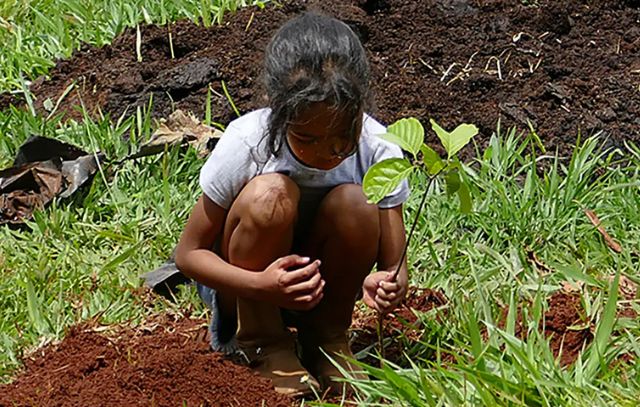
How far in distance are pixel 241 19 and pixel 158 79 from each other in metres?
0.64

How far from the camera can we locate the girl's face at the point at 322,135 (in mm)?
2842

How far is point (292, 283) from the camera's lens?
2.96 meters

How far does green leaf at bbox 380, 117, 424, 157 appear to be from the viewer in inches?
106

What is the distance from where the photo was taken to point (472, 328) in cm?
296

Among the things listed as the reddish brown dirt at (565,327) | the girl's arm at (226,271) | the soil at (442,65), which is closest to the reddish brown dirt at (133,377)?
the girl's arm at (226,271)

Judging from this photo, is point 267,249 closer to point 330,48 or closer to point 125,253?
point 330,48

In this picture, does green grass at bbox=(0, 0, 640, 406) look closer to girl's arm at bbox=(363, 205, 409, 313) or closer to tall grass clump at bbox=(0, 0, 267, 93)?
girl's arm at bbox=(363, 205, 409, 313)

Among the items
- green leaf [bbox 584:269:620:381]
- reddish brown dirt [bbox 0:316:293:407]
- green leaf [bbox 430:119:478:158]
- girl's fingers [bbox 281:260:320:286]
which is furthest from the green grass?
green leaf [bbox 430:119:478:158]

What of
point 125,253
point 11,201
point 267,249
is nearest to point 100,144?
point 11,201

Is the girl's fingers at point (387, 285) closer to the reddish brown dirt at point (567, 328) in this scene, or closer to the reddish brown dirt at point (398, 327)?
the reddish brown dirt at point (398, 327)

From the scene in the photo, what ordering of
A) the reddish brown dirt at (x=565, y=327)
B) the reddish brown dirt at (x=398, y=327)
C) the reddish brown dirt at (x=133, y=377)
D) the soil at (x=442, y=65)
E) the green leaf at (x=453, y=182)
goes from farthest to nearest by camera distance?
the soil at (x=442, y=65), the reddish brown dirt at (x=398, y=327), the reddish brown dirt at (x=565, y=327), the reddish brown dirt at (x=133, y=377), the green leaf at (x=453, y=182)

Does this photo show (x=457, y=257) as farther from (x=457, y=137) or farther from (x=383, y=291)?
(x=457, y=137)

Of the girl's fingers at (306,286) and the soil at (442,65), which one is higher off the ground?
the girl's fingers at (306,286)

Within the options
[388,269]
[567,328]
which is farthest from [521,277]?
[388,269]
